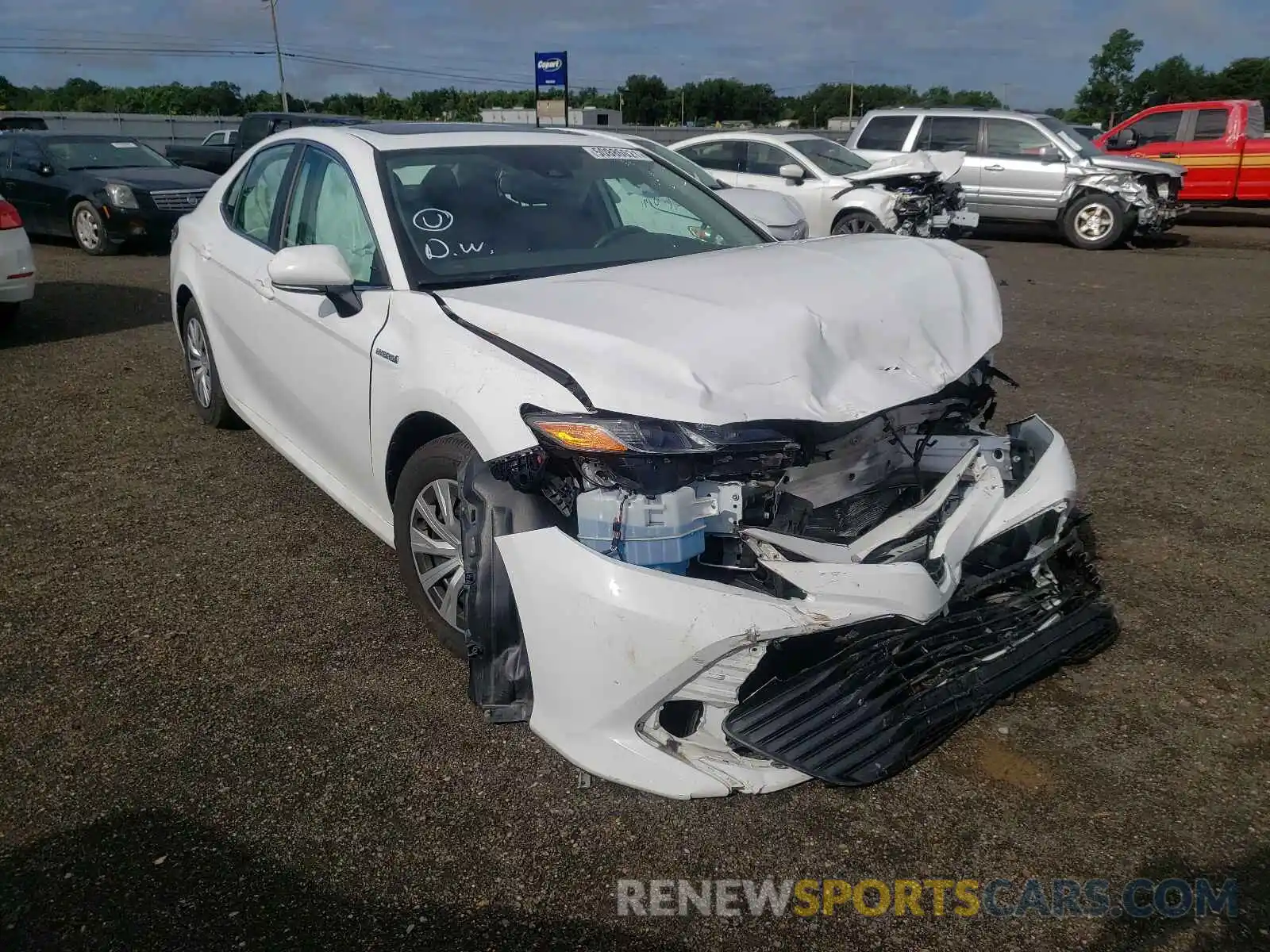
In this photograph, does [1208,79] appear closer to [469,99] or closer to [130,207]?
[469,99]

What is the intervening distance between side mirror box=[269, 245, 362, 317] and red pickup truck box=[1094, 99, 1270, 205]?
1596 centimetres

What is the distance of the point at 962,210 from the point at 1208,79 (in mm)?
61255

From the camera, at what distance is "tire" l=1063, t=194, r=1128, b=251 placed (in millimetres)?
13422

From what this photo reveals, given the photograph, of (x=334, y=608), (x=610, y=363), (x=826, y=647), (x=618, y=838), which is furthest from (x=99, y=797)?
(x=826, y=647)

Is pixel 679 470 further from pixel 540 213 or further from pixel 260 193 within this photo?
pixel 260 193

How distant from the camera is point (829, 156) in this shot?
41.8 ft

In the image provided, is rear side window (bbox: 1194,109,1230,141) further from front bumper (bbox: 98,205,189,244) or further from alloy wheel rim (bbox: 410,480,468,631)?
alloy wheel rim (bbox: 410,480,468,631)

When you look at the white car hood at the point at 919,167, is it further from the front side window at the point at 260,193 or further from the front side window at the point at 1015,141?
the front side window at the point at 260,193

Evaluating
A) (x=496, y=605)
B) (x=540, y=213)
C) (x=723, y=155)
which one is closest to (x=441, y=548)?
(x=496, y=605)

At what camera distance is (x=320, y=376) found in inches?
144

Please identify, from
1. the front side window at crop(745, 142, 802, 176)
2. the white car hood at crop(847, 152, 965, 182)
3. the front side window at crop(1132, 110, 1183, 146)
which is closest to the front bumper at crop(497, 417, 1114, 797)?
the white car hood at crop(847, 152, 965, 182)

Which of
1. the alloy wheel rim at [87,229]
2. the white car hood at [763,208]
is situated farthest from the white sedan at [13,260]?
the white car hood at [763,208]

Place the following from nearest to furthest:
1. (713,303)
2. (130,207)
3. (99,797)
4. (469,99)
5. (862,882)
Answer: (862,882)
(99,797)
(713,303)
(130,207)
(469,99)

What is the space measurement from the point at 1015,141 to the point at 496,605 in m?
13.7
